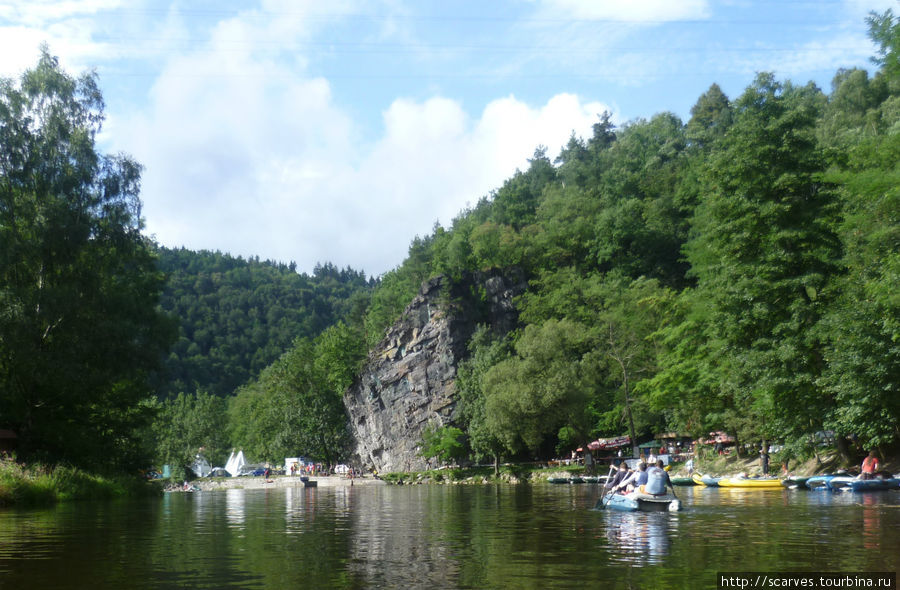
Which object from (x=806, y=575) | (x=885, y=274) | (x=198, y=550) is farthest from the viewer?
(x=885, y=274)

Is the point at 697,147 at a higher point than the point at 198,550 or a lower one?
higher

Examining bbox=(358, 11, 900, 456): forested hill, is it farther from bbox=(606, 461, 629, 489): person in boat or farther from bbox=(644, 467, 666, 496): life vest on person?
bbox=(644, 467, 666, 496): life vest on person

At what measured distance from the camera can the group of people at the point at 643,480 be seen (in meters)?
21.1

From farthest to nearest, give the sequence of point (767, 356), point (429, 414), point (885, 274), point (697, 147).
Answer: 1. point (697, 147)
2. point (429, 414)
3. point (767, 356)
4. point (885, 274)

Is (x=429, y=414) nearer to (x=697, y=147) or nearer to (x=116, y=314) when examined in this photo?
(x=697, y=147)

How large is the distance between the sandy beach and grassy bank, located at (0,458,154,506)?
1786 inches

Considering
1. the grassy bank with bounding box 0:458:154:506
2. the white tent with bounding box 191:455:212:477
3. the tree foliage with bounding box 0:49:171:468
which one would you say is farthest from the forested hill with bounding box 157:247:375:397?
the grassy bank with bounding box 0:458:154:506

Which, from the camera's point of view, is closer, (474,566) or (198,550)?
(474,566)

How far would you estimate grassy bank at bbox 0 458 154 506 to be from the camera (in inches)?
1005

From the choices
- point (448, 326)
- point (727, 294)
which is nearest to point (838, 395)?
point (727, 294)

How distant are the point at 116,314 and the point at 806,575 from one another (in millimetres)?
32132

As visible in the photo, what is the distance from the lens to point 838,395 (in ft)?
96.1

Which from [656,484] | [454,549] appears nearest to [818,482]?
[656,484]

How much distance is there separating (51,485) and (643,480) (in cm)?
2131
